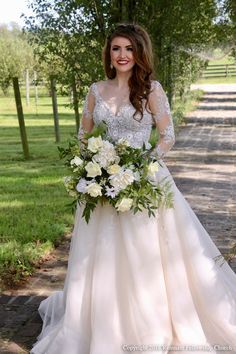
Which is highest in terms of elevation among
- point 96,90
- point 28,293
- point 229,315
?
point 96,90

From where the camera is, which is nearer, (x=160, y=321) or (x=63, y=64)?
(x=160, y=321)

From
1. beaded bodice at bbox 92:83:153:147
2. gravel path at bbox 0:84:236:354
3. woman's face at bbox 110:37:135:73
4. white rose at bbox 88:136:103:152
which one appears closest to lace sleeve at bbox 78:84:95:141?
beaded bodice at bbox 92:83:153:147

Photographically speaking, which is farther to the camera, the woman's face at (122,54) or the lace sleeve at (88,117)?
the lace sleeve at (88,117)

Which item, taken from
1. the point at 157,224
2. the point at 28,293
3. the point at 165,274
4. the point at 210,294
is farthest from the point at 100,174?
the point at 28,293

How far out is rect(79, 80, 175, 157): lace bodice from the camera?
4042mm

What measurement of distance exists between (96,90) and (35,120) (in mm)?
28200

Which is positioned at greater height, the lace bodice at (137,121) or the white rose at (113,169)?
the lace bodice at (137,121)

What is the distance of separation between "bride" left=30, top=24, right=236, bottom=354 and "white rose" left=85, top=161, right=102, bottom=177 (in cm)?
31

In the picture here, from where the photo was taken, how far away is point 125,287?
13.1 ft

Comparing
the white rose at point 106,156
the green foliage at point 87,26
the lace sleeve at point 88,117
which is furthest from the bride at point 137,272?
the green foliage at point 87,26

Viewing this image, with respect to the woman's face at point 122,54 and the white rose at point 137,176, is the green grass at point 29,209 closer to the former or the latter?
the white rose at point 137,176

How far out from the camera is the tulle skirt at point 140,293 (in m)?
3.93

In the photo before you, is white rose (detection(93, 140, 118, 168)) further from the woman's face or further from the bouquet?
the woman's face

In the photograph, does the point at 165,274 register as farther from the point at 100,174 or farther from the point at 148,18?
the point at 148,18
